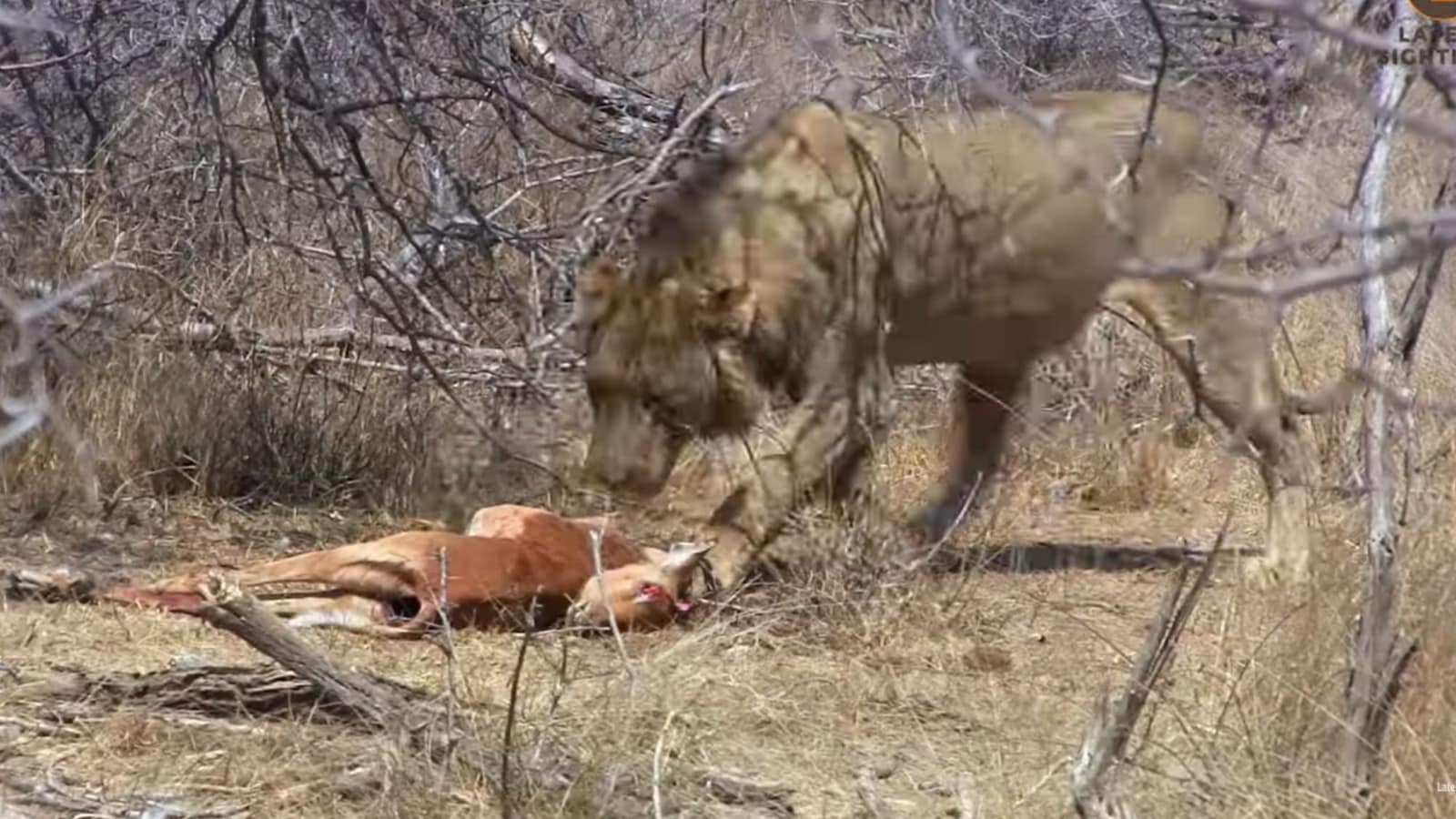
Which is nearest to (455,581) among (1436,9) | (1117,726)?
(1117,726)

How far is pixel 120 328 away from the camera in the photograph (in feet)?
20.5

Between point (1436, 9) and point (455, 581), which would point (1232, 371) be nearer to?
point (455, 581)

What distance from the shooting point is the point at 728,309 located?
534 cm

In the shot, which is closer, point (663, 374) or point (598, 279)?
point (598, 279)

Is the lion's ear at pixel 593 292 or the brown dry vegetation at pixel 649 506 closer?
the brown dry vegetation at pixel 649 506

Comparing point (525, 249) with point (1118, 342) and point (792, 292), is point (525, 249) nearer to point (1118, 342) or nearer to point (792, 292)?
point (792, 292)

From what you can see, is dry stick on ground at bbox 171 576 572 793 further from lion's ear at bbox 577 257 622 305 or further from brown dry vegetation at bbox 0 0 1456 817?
lion's ear at bbox 577 257 622 305

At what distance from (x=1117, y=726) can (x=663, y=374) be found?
216 centimetres

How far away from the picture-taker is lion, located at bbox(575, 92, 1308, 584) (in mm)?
5230

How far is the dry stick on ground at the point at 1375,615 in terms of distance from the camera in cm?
346

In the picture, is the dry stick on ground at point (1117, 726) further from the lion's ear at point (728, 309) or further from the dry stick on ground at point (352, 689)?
the lion's ear at point (728, 309)

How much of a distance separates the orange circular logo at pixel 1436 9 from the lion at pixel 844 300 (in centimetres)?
142

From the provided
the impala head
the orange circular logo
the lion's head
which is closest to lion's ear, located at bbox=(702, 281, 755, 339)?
the lion's head

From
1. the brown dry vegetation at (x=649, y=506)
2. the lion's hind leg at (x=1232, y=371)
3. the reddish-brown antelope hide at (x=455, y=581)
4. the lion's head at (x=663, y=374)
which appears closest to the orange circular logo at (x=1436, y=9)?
the brown dry vegetation at (x=649, y=506)
